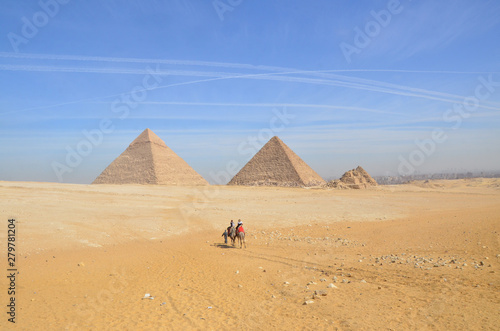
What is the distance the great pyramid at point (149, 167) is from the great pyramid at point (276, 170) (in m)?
9.59

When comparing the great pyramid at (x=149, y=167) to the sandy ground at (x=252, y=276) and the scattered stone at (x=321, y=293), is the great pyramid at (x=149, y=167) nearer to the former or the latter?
the sandy ground at (x=252, y=276)

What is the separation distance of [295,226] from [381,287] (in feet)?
27.2

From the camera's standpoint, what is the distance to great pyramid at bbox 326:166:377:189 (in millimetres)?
45625

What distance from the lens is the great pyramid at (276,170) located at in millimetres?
50219

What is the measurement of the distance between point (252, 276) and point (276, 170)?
149ft

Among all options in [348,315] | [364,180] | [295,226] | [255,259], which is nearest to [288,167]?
[364,180]

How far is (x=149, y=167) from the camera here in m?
52.5

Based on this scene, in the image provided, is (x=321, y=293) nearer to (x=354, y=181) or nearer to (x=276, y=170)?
(x=354, y=181)

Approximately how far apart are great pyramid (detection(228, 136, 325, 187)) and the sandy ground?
36.8 m

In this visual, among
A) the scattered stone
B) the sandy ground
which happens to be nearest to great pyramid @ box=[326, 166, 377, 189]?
the sandy ground

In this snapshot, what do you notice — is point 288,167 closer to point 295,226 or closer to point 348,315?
point 295,226

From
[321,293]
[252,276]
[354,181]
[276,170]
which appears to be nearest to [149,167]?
[276,170]

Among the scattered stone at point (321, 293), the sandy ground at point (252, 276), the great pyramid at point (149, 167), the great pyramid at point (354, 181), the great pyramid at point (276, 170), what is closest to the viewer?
the sandy ground at point (252, 276)

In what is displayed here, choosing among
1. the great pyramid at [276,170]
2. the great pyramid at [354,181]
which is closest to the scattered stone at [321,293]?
the great pyramid at [354,181]
